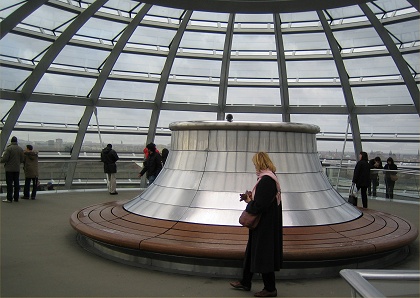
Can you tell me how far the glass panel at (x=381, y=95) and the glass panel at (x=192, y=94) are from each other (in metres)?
6.45

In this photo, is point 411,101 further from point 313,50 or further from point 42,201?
point 42,201

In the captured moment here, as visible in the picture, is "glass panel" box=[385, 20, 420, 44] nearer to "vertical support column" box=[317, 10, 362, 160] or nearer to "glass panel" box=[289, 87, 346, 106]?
"vertical support column" box=[317, 10, 362, 160]

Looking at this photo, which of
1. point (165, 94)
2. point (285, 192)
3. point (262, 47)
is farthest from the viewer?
point (165, 94)

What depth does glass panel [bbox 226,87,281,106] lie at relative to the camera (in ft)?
65.1

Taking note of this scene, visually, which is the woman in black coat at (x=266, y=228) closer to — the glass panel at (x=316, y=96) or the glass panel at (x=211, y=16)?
the glass panel at (x=211, y=16)

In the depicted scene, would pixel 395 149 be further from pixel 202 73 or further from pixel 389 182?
pixel 202 73

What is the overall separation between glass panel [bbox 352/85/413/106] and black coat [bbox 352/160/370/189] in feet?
26.2

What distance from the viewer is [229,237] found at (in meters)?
6.10

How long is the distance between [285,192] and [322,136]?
1405 centimetres

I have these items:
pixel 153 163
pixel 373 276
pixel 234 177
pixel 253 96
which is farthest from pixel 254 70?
pixel 373 276

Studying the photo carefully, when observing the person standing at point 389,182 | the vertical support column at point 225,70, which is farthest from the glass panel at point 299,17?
the person standing at point 389,182

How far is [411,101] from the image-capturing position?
18094 millimetres

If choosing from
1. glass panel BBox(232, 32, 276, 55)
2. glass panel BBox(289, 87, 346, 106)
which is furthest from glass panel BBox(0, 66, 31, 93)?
glass panel BBox(289, 87, 346, 106)

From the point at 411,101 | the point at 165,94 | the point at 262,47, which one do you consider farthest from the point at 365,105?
the point at 165,94
